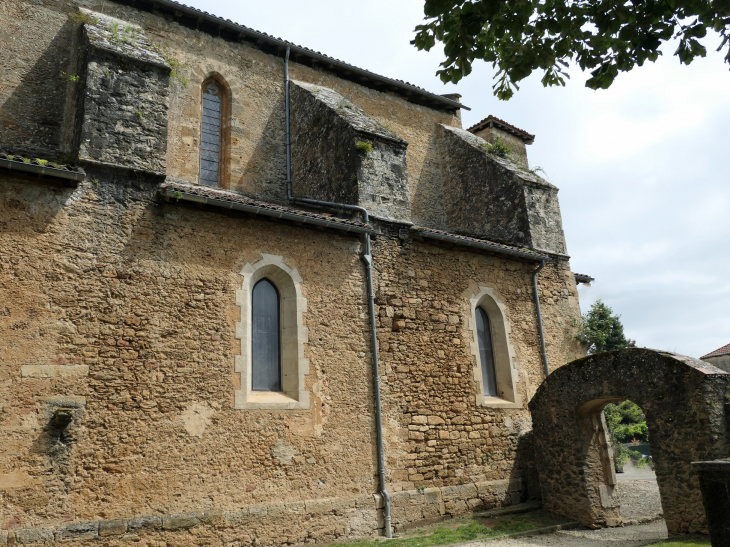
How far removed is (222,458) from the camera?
682 cm

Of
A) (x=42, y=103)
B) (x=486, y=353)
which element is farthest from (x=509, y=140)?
(x=42, y=103)

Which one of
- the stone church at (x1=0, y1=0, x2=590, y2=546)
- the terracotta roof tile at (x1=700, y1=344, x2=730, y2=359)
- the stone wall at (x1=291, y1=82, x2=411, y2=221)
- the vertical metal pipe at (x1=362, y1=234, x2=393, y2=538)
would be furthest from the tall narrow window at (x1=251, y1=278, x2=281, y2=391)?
the terracotta roof tile at (x1=700, y1=344, x2=730, y2=359)

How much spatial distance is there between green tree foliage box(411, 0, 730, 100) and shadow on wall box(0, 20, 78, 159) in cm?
701

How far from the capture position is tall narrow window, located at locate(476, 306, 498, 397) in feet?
32.9

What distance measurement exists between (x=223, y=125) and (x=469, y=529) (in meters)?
8.77

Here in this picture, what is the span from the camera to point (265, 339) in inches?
310

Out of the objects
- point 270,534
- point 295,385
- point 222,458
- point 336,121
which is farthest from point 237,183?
point 270,534

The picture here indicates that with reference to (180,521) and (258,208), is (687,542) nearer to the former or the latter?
(180,521)

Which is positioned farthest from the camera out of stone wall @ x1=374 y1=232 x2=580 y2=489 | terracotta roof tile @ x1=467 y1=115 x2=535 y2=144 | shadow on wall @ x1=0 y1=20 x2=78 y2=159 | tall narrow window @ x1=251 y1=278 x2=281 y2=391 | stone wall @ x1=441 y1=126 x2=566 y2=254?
terracotta roof tile @ x1=467 y1=115 x2=535 y2=144

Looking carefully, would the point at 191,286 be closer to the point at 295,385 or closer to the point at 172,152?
the point at 295,385

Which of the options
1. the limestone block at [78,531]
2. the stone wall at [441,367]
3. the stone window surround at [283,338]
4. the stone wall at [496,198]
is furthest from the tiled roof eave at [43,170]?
the stone wall at [496,198]

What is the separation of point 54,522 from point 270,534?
8.09 ft

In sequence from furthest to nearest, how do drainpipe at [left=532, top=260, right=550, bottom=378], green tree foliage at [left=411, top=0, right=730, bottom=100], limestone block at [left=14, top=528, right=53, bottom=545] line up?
drainpipe at [left=532, top=260, right=550, bottom=378] → limestone block at [left=14, top=528, right=53, bottom=545] → green tree foliage at [left=411, top=0, right=730, bottom=100]

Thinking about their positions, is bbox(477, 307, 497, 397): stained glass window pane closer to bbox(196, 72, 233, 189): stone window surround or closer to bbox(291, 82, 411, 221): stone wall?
bbox(291, 82, 411, 221): stone wall
